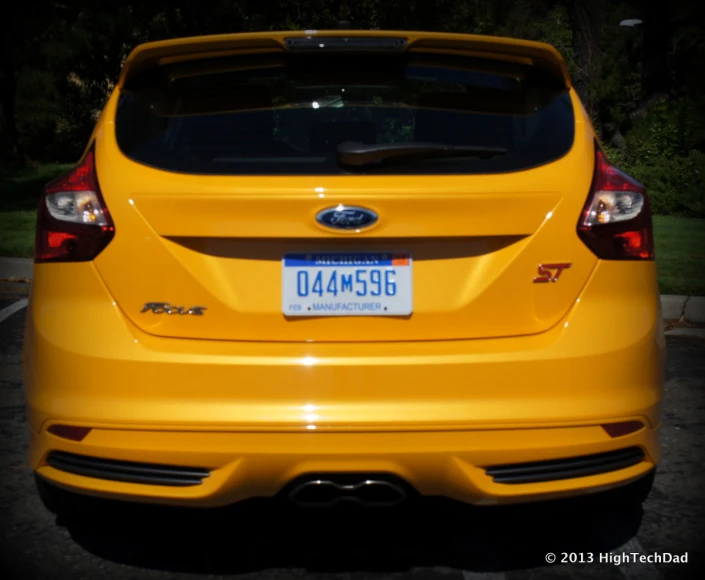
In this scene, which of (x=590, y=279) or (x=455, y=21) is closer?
(x=590, y=279)

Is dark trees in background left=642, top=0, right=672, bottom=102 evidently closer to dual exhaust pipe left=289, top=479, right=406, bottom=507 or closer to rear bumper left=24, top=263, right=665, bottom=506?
rear bumper left=24, top=263, right=665, bottom=506

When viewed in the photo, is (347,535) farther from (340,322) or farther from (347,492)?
(340,322)

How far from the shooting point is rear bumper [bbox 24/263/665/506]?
3014 millimetres

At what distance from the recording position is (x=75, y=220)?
127 inches

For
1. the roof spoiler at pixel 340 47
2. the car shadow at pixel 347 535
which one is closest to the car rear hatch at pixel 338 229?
the roof spoiler at pixel 340 47

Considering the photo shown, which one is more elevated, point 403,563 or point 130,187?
point 130,187

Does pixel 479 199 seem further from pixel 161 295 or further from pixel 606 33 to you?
pixel 606 33

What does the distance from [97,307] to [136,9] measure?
18.2 m

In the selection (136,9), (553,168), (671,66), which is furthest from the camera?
(671,66)

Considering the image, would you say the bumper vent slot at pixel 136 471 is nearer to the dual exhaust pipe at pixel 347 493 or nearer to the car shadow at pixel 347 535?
the dual exhaust pipe at pixel 347 493

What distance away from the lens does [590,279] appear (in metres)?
3.20

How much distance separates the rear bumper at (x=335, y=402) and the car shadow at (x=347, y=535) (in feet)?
1.56

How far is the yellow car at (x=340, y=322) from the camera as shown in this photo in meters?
3.03

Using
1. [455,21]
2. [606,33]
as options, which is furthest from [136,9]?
[606,33]
